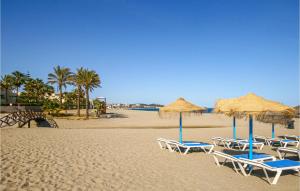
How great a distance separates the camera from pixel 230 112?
8266 mm

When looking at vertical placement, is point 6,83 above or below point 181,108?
above

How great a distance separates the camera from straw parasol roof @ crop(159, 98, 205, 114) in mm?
11141

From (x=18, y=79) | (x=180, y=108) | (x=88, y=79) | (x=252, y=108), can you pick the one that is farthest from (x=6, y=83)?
(x=252, y=108)

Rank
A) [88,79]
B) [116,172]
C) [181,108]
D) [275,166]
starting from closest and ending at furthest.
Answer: [275,166]
[116,172]
[181,108]
[88,79]

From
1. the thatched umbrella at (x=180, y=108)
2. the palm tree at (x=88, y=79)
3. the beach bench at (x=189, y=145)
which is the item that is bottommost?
the beach bench at (x=189, y=145)

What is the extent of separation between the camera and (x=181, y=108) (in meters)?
11.2

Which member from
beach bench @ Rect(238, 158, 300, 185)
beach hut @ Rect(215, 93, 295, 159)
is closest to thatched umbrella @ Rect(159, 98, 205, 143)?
beach hut @ Rect(215, 93, 295, 159)

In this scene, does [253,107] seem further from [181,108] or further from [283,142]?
[283,142]

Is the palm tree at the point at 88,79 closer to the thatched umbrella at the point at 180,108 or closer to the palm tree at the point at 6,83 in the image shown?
the palm tree at the point at 6,83

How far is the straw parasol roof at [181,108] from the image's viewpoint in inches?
439

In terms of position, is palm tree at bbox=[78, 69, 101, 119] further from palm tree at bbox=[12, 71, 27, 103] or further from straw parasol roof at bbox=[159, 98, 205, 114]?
straw parasol roof at bbox=[159, 98, 205, 114]

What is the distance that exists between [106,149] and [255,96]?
654cm

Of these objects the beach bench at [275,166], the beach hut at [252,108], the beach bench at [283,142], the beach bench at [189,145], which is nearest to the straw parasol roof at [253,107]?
the beach hut at [252,108]

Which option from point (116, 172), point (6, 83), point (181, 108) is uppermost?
point (6, 83)
